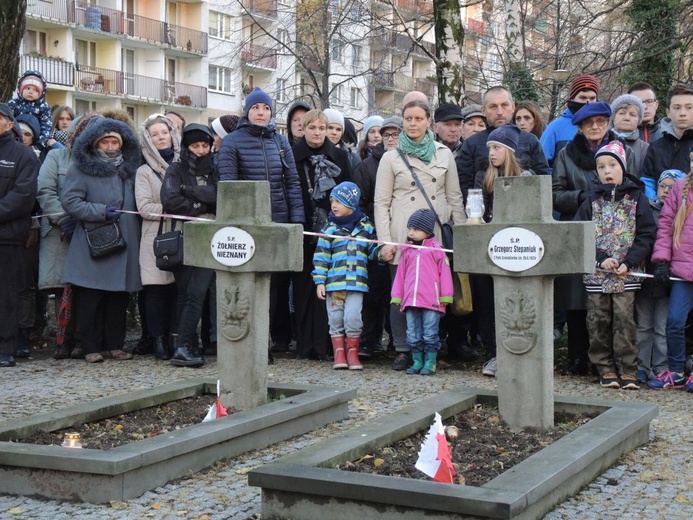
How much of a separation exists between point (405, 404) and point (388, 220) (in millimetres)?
2438

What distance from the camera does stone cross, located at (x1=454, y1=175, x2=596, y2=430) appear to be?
6941 mm

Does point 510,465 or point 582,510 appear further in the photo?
point 510,465

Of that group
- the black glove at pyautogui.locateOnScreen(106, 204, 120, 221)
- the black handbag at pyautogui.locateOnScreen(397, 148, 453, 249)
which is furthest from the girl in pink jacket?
the black glove at pyautogui.locateOnScreen(106, 204, 120, 221)

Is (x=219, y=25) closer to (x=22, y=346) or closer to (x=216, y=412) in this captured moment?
(x=22, y=346)

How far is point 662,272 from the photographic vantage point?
31.7 feet

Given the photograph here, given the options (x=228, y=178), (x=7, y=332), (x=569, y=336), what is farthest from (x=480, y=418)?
(x=7, y=332)

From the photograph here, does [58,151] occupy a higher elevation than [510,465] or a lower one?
higher

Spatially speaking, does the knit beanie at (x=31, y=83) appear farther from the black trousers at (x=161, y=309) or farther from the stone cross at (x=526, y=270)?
the stone cross at (x=526, y=270)

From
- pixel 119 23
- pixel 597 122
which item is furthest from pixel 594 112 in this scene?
pixel 119 23

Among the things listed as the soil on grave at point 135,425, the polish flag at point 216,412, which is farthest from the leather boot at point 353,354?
the polish flag at point 216,412

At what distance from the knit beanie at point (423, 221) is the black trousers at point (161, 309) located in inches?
108

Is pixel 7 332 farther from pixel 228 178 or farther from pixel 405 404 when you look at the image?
pixel 405 404

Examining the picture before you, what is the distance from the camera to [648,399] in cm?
926

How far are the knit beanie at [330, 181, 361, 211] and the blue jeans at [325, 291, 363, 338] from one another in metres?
0.86
